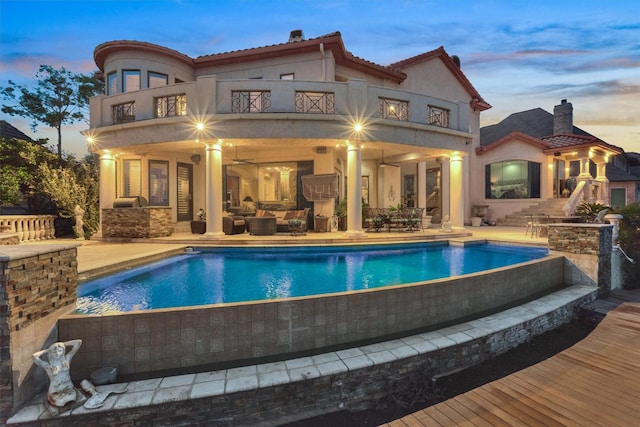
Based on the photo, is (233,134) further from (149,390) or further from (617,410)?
(617,410)

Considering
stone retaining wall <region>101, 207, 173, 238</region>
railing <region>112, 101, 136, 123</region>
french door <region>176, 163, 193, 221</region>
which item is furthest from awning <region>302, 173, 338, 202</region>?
railing <region>112, 101, 136, 123</region>

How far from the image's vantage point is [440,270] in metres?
7.68

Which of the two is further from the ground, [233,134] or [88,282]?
[233,134]

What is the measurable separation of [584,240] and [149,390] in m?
8.63

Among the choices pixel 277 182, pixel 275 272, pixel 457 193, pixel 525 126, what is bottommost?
pixel 275 272

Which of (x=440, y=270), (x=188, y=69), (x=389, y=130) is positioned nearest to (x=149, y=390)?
(x=440, y=270)

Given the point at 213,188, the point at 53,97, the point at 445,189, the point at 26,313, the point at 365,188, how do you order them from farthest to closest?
the point at 53,97, the point at 365,188, the point at 445,189, the point at 213,188, the point at 26,313

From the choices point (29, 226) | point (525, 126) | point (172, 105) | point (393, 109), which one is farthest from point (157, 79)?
point (525, 126)

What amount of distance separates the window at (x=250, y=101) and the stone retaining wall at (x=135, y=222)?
5051 mm

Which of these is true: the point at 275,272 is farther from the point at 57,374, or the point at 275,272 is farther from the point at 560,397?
the point at 560,397

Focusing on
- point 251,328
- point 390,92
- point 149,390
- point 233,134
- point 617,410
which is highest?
point 390,92

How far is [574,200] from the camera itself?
47.1 feet

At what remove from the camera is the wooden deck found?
2.64 m

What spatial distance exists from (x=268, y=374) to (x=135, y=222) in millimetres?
10598
